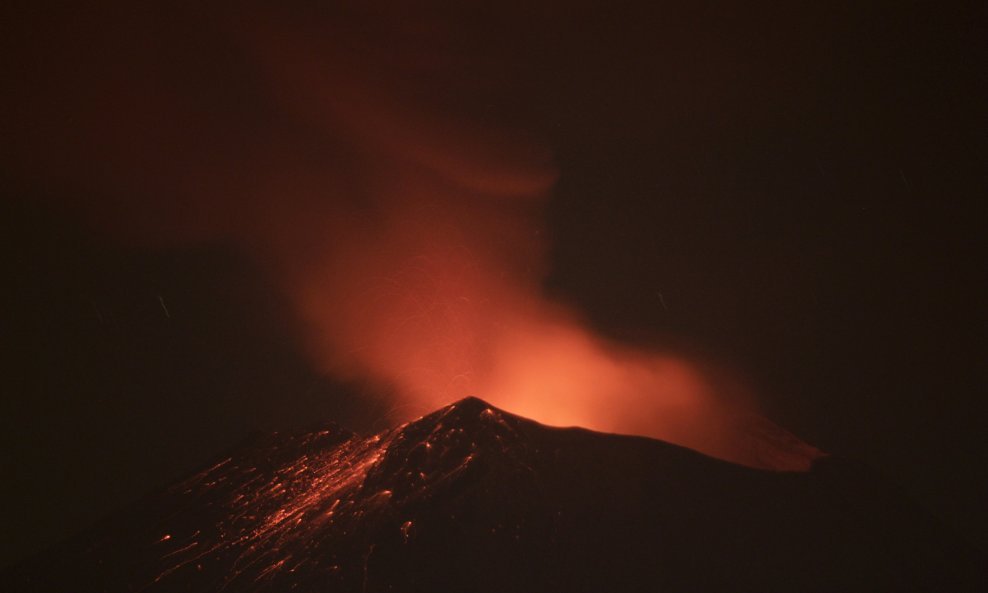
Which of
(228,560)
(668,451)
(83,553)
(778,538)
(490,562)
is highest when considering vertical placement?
(668,451)

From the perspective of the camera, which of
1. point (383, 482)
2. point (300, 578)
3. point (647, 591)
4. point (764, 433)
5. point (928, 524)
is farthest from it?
point (764, 433)

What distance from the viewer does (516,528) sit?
16.8 meters

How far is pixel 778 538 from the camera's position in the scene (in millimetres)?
18391

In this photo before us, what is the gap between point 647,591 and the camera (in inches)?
602

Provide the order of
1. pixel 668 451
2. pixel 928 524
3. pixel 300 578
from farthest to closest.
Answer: pixel 928 524 → pixel 668 451 → pixel 300 578

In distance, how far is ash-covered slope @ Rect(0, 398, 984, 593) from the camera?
16078 mm

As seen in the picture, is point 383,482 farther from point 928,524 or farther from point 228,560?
point 928,524

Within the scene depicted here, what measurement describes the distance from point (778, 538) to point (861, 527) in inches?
167

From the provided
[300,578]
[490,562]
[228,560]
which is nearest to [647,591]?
[490,562]

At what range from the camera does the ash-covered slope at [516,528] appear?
1608 cm

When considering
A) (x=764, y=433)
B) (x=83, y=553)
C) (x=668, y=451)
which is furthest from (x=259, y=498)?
(x=764, y=433)

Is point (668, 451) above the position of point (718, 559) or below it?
above

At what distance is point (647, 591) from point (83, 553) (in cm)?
1986

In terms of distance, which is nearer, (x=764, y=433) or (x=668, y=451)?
(x=668, y=451)
